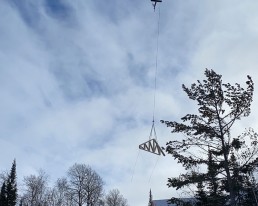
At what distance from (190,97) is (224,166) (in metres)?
5.27

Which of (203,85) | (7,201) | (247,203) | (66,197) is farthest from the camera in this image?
(66,197)

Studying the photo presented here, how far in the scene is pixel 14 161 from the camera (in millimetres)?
76688

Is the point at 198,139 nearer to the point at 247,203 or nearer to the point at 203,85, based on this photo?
the point at 203,85

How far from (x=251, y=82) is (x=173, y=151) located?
6.79 m

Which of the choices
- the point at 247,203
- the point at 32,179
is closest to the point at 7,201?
the point at 32,179

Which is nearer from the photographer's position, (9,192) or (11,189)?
(9,192)

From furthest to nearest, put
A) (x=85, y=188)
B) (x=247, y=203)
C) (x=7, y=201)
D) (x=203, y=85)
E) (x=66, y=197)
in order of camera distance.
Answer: (x=66, y=197), (x=85, y=188), (x=7, y=201), (x=247, y=203), (x=203, y=85)

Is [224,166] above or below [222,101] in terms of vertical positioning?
below

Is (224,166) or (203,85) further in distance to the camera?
(203,85)

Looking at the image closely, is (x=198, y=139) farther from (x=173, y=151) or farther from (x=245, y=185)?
(x=245, y=185)

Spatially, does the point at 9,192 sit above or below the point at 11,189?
below

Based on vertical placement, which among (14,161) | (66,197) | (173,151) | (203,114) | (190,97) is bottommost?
(173,151)

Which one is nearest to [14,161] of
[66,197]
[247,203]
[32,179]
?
[32,179]

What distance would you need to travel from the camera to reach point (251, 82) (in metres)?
24.2
